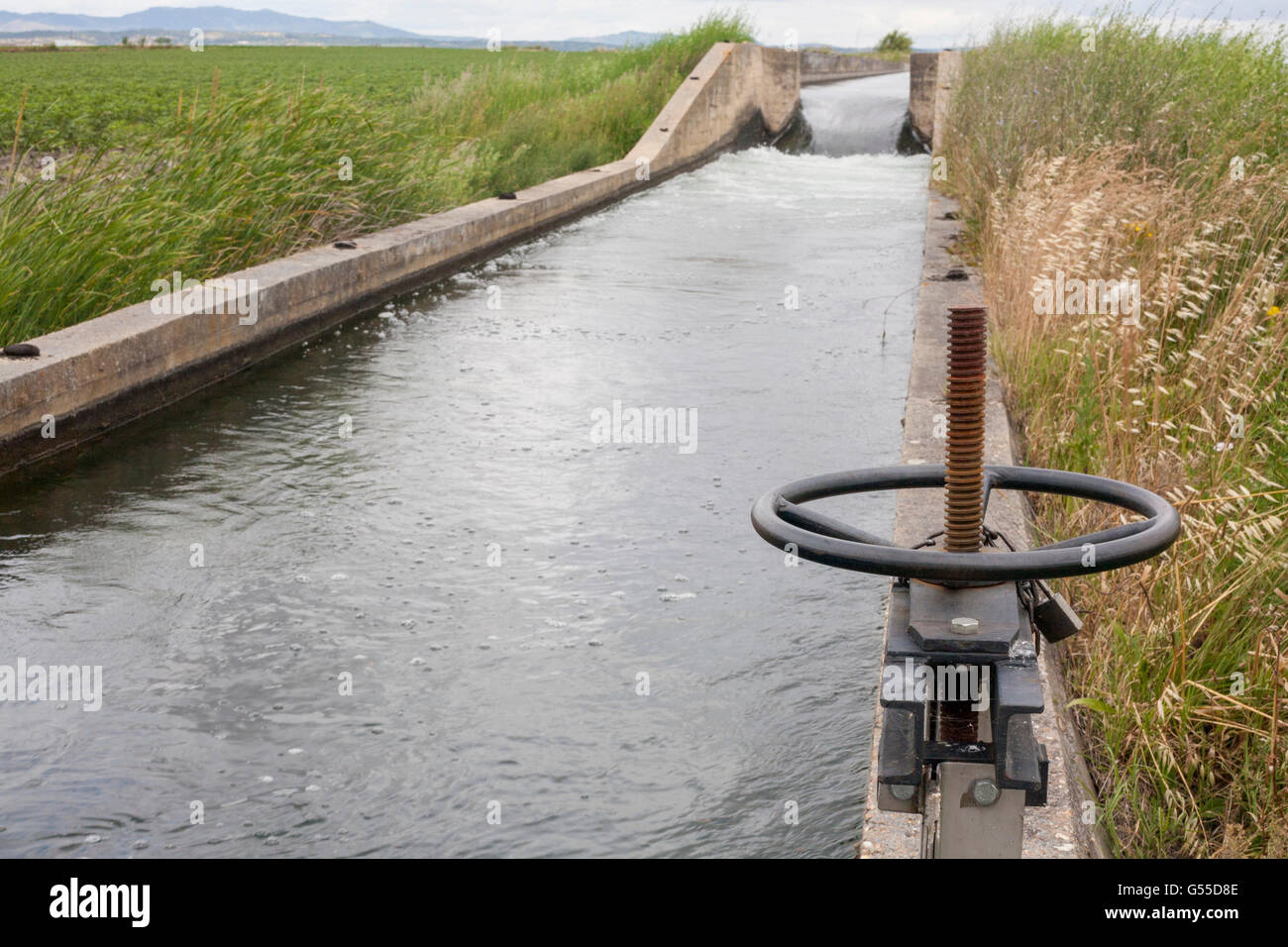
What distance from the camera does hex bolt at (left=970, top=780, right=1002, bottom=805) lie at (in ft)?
6.25

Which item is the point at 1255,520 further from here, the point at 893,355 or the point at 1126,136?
the point at 1126,136

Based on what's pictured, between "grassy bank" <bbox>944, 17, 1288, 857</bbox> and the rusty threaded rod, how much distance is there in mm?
1313

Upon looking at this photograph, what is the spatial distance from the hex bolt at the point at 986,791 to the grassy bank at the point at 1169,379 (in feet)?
3.69

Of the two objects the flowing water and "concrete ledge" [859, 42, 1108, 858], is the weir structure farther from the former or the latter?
A: the flowing water

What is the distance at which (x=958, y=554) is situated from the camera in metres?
1.76

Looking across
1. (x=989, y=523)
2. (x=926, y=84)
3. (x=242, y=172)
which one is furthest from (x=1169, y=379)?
(x=926, y=84)

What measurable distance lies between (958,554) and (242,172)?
771 cm

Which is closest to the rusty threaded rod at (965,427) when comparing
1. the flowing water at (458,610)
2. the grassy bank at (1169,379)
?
the grassy bank at (1169,379)

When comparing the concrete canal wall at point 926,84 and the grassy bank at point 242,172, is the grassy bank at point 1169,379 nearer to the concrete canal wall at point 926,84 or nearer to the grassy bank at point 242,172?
the grassy bank at point 242,172

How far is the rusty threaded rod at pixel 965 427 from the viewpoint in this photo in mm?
1798

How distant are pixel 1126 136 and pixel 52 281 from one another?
6613 mm

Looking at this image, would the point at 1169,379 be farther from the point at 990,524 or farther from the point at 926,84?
the point at 926,84

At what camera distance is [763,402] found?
22.7ft
